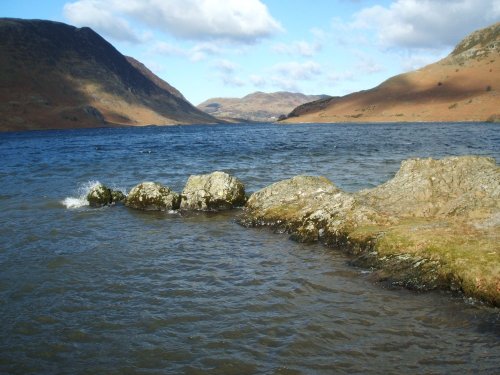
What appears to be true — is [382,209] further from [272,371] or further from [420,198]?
[272,371]

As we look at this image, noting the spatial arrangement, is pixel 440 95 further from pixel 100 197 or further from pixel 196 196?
pixel 100 197

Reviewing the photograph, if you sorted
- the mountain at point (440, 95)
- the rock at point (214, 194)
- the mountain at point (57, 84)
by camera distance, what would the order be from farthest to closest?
1. the mountain at point (57, 84)
2. the mountain at point (440, 95)
3. the rock at point (214, 194)

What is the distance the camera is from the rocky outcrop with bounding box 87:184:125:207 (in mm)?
18344

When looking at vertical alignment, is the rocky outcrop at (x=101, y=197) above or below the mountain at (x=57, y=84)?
below

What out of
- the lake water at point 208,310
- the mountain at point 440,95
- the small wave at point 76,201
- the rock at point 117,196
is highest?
the mountain at point 440,95

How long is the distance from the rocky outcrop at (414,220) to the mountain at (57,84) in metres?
116

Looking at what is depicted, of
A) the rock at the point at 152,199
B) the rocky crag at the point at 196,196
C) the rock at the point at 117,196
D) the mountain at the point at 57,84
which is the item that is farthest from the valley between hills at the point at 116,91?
the rock at the point at 117,196

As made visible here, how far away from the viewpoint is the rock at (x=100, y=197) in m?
18.3

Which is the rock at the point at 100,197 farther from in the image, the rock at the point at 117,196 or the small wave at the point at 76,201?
the small wave at the point at 76,201

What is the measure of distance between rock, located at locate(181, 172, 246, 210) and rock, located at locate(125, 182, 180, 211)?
1.51 ft

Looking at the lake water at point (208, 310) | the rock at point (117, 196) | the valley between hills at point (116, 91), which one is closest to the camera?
the lake water at point (208, 310)

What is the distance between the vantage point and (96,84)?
171500mm

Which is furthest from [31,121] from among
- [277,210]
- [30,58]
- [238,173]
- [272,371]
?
[272,371]

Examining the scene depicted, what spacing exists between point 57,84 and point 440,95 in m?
127
